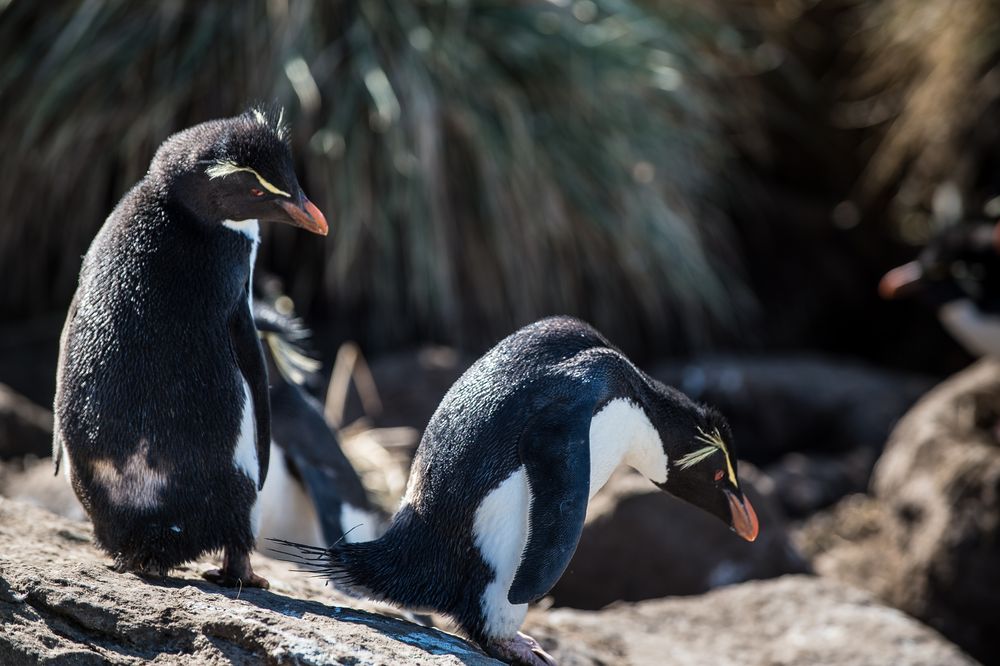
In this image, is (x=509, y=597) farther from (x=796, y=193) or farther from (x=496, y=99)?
(x=796, y=193)

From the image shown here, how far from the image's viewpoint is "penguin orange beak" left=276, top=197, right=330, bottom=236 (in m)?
2.12

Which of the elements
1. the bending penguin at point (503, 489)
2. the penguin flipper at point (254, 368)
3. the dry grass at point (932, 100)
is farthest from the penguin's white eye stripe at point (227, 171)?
the dry grass at point (932, 100)

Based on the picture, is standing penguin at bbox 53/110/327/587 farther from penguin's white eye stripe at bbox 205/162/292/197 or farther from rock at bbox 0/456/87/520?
rock at bbox 0/456/87/520

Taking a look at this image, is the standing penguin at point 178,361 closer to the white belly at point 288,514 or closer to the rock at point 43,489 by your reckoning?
the white belly at point 288,514

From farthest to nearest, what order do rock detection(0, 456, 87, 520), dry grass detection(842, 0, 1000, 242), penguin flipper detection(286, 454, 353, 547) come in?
dry grass detection(842, 0, 1000, 242) → rock detection(0, 456, 87, 520) → penguin flipper detection(286, 454, 353, 547)

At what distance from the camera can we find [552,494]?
2.01m

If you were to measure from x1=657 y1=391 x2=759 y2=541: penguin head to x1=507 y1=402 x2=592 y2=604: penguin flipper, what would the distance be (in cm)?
33

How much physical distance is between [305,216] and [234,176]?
0.48 feet

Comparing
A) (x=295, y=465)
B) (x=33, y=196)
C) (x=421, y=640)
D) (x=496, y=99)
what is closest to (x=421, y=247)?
(x=496, y=99)

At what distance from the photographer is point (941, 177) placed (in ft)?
18.6

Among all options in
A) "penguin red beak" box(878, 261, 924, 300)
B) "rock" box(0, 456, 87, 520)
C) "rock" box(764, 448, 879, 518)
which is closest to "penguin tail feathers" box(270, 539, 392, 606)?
"rock" box(0, 456, 87, 520)

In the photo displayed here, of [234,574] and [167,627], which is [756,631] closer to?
[234,574]

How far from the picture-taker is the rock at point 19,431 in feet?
12.1

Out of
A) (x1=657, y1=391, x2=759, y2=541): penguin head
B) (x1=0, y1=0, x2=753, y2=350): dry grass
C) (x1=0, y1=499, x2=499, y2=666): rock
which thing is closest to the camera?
(x1=0, y1=499, x2=499, y2=666): rock
